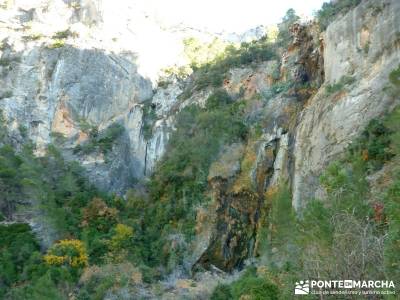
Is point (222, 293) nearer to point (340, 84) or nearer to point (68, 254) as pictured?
point (68, 254)

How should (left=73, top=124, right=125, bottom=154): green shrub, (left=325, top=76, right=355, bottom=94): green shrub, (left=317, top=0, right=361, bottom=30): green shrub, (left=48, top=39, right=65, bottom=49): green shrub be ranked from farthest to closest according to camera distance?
1. (left=48, top=39, right=65, bottom=49): green shrub
2. (left=73, top=124, right=125, bottom=154): green shrub
3. (left=317, top=0, right=361, bottom=30): green shrub
4. (left=325, top=76, right=355, bottom=94): green shrub

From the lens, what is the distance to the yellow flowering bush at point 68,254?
3052 centimetres

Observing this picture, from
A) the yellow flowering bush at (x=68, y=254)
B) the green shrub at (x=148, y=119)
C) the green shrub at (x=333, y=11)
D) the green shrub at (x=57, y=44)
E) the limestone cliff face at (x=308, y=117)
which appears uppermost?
the green shrub at (x=57, y=44)

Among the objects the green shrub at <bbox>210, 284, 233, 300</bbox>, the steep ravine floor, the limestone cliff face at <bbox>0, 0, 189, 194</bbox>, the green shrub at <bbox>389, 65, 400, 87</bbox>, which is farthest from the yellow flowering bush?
the green shrub at <bbox>389, 65, 400, 87</bbox>

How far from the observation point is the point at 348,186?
15016 millimetres

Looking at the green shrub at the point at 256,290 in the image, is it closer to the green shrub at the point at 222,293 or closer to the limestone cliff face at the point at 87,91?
the green shrub at the point at 222,293

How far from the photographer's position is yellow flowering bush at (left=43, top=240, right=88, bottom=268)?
30516 millimetres

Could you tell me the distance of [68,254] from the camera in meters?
30.8

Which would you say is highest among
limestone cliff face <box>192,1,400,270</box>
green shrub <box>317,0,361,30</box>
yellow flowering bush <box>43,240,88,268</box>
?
green shrub <box>317,0,361,30</box>

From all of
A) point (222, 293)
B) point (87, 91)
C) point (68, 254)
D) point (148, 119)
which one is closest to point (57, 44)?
point (87, 91)

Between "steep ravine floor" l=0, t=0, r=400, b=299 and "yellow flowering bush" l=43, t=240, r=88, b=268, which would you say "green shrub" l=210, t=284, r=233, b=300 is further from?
"yellow flowering bush" l=43, t=240, r=88, b=268

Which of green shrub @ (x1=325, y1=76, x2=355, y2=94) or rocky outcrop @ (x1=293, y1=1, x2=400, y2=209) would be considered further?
green shrub @ (x1=325, y1=76, x2=355, y2=94)

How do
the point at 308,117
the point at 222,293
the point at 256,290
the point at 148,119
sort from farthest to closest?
1. the point at 148,119
2. the point at 308,117
3. the point at 222,293
4. the point at 256,290

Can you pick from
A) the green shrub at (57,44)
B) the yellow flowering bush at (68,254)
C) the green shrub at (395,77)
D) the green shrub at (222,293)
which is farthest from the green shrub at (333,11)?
the green shrub at (57,44)
